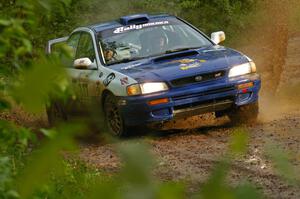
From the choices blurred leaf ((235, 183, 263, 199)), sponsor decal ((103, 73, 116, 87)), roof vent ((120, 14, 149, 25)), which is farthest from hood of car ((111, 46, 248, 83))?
blurred leaf ((235, 183, 263, 199))

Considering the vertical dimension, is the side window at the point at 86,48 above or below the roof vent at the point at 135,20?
below

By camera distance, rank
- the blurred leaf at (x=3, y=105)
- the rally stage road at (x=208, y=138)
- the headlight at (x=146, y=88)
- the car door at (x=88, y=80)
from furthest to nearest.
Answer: the car door at (x=88, y=80) < the headlight at (x=146, y=88) < the rally stage road at (x=208, y=138) < the blurred leaf at (x=3, y=105)

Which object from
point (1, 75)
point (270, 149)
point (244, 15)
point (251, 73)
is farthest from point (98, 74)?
point (244, 15)

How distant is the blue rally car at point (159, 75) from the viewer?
31.5ft

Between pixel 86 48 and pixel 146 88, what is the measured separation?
1994 millimetres

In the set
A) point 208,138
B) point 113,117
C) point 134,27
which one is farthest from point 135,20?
point 208,138

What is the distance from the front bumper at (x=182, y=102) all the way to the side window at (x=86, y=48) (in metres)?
1.31

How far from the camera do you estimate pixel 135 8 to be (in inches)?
792

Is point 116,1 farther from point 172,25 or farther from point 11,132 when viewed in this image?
point 11,132

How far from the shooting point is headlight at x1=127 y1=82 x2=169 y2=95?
953 cm

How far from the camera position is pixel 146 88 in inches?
376

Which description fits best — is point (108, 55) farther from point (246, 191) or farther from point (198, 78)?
point (246, 191)

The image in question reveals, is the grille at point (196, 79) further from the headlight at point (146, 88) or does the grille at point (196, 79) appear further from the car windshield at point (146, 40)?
the car windshield at point (146, 40)

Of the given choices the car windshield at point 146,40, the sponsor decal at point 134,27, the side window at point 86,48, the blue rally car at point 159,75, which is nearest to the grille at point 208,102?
the blue rally car at point 159,75
